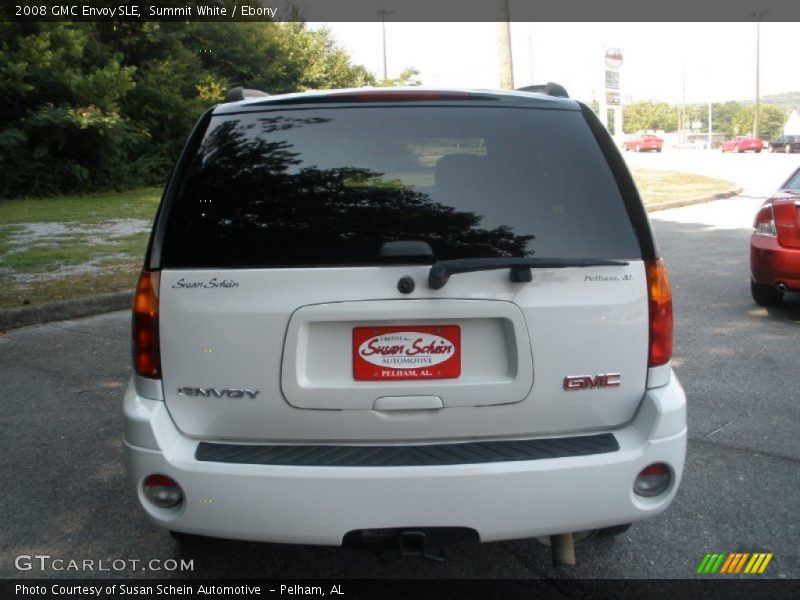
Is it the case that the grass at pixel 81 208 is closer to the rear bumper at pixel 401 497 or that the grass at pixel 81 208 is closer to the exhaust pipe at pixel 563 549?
the rear bumper at pixel 401 497

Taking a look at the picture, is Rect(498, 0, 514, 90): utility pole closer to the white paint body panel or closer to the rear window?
the rear window

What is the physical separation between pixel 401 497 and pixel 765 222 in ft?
19.0

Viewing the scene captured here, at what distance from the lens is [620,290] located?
2.48 m

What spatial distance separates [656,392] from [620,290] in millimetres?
374

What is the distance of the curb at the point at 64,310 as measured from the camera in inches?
278

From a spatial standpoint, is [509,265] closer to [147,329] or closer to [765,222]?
[147,329]

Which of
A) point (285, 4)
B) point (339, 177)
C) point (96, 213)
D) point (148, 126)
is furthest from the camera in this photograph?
point (285, 4)

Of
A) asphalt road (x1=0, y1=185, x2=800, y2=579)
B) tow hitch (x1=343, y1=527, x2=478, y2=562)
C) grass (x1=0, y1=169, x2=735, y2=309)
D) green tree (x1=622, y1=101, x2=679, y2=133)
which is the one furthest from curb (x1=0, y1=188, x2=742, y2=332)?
green tree (x1=622, y1=101, x2=679, y2=133)

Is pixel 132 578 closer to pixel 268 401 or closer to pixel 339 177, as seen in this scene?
pixel 268 401

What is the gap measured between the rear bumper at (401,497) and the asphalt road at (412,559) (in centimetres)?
10

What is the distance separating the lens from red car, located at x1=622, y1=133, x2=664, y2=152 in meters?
56.4

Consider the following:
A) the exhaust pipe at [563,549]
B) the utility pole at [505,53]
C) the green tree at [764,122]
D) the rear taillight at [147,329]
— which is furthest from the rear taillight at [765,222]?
the green tree at [764,122]

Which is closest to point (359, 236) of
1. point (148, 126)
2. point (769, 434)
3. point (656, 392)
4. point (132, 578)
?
point (656, 392)

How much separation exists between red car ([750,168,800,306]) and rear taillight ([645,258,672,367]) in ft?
15.4
